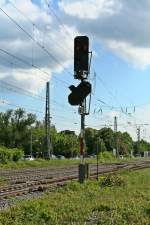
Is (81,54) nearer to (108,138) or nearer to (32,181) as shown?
(32,181)

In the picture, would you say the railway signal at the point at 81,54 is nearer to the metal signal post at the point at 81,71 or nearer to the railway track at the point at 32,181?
the metal signal post at the point at 81,71

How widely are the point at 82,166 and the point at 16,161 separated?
4756 centimetres

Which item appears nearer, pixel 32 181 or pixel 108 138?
pixel 32 181

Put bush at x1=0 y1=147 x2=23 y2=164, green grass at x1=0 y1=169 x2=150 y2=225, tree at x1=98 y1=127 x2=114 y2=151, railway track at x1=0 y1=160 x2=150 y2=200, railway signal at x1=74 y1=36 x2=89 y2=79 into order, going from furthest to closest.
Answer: tree at x1=98 y1=127 x2=114 y2=151, bush at x1=0 y1=147 x2=23 y2=164, railway track at x1=0 y1=160 x2=150 y2=200, railway signal at x1=74 y1=36 x2=89 y2=79, green grass at x1=0 y1=169 x2=150 y2=225

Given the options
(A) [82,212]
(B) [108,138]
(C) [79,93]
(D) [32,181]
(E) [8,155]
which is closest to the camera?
(A) [82,212]

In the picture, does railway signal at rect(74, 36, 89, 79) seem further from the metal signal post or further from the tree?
the tree

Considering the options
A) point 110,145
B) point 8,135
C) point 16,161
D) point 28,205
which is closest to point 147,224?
point 28,205

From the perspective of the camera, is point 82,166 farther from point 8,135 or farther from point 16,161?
point 8,135

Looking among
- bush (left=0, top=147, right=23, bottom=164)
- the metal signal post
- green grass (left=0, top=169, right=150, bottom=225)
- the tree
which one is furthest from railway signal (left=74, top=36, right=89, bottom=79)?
the tree

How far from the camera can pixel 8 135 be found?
147250mm

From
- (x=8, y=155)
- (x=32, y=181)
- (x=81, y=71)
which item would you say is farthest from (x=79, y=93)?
(x=8, y=155)

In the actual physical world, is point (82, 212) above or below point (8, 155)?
below

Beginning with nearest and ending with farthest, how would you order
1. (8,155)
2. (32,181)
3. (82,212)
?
(82,212), (32,181), (8,155)

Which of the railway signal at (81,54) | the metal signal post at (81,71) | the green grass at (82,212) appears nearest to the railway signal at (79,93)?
the metal signal post at (81,71)
